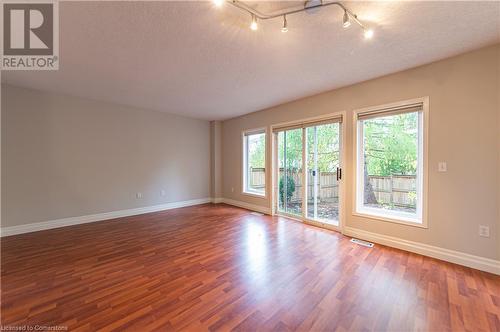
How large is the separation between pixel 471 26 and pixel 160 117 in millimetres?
5335

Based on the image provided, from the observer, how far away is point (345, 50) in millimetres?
2262

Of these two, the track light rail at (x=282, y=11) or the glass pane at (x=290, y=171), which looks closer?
the track light rail at (x=282, y=11)

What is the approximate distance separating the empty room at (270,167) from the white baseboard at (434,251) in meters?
0.02

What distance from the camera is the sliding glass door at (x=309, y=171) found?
3602 millimetres

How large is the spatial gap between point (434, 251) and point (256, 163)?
11.9 ft

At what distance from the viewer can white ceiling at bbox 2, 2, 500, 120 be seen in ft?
5.61

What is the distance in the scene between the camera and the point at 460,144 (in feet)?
7.73

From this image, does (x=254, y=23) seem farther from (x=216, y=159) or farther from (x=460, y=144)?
(x=216, y=159)

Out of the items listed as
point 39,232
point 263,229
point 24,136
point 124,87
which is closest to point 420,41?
point 263,229

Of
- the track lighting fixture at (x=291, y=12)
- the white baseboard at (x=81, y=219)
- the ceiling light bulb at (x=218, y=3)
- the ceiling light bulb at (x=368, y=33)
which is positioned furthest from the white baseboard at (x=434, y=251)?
the white baseboard at (x=81, y=219)

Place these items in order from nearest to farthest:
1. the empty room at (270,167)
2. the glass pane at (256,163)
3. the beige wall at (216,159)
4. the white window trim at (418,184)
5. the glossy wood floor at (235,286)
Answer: the glossy wood floor at (235,286)
the empty room at (270,167)
the white window trim at (418,184)
the glass pane at (256,163)
the beige wall at (216,159)

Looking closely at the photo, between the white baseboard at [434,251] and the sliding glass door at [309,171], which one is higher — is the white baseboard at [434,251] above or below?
below

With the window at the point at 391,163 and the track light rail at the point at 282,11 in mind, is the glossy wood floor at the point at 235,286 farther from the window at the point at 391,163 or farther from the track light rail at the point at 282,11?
the track light rail at the point at 282,11

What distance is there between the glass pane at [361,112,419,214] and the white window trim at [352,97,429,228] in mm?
80
